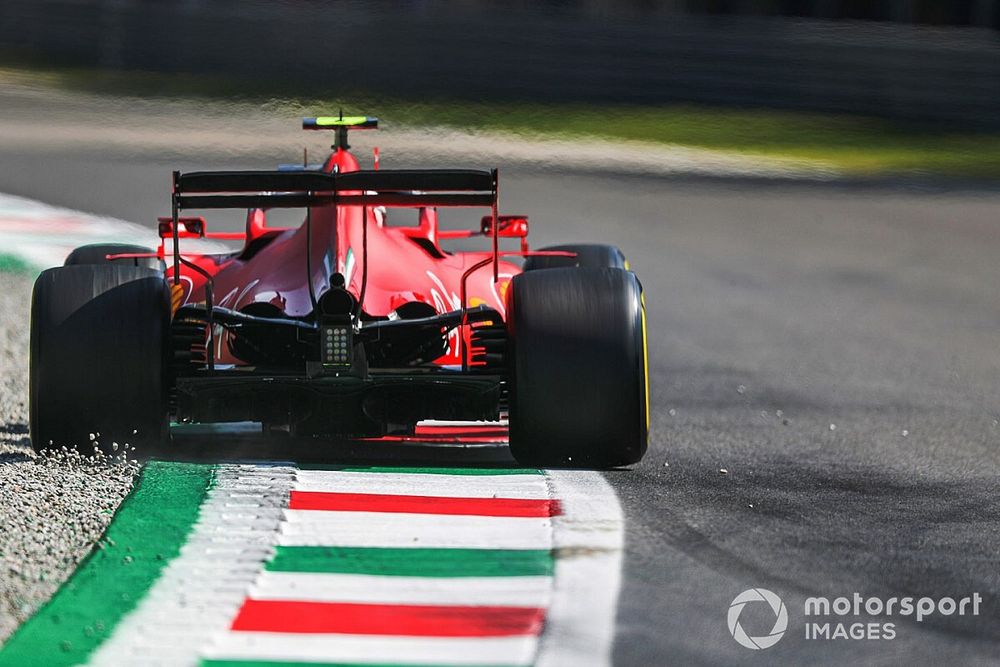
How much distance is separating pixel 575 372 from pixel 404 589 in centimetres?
187

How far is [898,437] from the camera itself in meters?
8.74

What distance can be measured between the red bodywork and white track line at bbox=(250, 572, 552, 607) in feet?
7.23

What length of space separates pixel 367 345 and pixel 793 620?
2.67 m

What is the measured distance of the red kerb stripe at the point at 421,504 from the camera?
6270 millimetres

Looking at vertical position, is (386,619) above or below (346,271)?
below

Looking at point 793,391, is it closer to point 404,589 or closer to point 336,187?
point 336,187

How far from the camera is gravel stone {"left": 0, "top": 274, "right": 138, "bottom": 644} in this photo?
514cm

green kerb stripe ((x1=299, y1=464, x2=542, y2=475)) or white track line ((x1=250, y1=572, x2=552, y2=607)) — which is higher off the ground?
white track line ((x1=250, y1=572, x2=552, y2=607))

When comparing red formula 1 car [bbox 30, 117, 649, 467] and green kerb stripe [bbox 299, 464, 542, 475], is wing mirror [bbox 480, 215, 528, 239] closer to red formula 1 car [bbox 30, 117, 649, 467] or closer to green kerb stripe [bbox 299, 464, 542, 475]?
red formula 1 car [bbox 30, 117, 649, 467]

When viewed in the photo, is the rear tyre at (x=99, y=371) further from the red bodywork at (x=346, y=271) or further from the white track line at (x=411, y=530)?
the white track line at (x=411, y=530)

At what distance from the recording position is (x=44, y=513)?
5.98 metres

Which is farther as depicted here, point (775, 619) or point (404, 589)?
point (404, 589)

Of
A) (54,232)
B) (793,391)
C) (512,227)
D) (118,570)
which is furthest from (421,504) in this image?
(54,232)

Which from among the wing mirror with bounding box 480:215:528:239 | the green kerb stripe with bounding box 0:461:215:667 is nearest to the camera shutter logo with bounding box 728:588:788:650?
the green kerb stripe with bounding box 0:461:215:667
